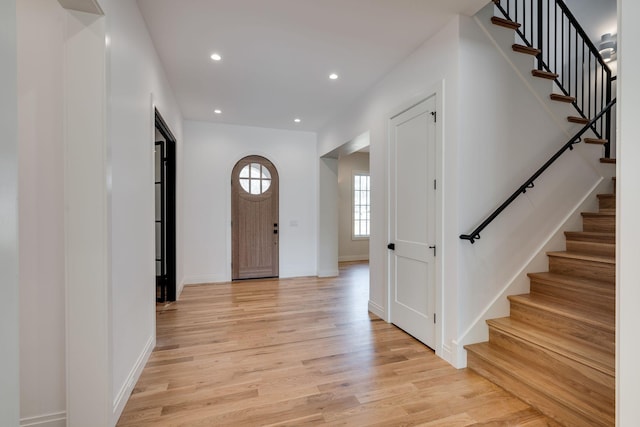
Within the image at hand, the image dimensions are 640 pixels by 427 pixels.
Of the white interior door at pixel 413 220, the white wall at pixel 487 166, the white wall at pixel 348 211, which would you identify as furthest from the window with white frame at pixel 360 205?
the white wall at pixel 487 166

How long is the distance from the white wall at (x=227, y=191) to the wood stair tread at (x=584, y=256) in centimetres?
394

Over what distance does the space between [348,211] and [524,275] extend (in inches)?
215

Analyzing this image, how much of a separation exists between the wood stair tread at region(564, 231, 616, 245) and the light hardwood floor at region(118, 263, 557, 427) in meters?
1.61

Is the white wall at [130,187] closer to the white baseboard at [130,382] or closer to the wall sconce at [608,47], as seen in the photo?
the white baseboard at [130,382]

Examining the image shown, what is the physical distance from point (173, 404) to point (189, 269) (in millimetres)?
3492

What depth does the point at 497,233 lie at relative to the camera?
2533 millimetres

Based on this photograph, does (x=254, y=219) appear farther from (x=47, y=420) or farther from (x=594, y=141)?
(x=594, y=141)

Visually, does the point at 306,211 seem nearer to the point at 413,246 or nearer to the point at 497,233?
the point at 413,246

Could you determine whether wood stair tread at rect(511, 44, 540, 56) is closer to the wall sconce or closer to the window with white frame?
the wall sconce

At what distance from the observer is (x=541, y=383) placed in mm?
1944

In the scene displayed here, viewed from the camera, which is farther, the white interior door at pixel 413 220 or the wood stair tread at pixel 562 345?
the white interior door at pixel 413 220

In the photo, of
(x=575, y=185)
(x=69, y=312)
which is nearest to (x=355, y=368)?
(x=69, y=312)

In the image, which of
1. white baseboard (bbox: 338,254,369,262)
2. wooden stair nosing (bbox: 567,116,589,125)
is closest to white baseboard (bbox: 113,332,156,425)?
wooden stair nosing (bbox: 567,116,589,125)

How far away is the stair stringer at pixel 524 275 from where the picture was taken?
2.44 meters
